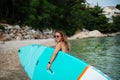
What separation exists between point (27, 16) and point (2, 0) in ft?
16.1

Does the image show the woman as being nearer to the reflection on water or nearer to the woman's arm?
the woman's arm

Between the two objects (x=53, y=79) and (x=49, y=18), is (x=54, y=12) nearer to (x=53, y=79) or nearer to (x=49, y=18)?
(x=49, y=18)

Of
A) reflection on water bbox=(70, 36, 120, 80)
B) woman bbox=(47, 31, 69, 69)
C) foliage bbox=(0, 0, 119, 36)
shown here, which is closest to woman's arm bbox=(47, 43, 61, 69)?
woman bbox=(47, 31, 69, 69)

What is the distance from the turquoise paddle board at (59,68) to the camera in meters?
5.59

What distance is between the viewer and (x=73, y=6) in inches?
2126

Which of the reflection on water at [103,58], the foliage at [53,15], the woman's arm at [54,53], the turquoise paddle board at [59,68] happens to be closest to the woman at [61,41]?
the woman's arm at [54,53]

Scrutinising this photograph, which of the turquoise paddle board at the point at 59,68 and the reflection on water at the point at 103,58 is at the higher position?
the turquoise paddle board at the point at 59,68

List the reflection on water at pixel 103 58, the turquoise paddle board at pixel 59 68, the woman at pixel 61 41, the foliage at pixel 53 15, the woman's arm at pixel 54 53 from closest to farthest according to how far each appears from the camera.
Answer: the turquoise paddle board at pixel 59 68
the woman at pixel 61 41
the woman's arm at pixel 54 53
the reflection on water at pixel 103 58
the foliage at pixel 53 15

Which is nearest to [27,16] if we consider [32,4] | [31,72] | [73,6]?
[32,4]

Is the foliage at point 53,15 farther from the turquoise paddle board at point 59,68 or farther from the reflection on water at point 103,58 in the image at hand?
the turquoise paddle board at point 59,68

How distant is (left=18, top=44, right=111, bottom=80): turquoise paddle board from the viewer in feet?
18.4

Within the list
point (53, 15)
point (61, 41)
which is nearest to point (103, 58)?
point (61, 41)

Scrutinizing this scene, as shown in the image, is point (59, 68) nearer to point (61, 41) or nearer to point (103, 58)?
point (61, 41)

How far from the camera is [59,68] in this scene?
6312mm
